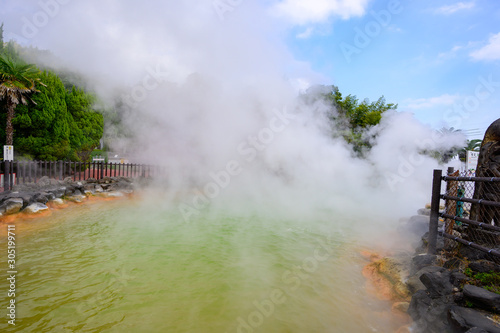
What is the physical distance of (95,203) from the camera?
32.3ft

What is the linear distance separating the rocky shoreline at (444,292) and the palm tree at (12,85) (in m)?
15.4

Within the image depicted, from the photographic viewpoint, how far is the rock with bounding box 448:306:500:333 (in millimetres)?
2553

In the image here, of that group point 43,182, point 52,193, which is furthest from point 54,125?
point 52,193

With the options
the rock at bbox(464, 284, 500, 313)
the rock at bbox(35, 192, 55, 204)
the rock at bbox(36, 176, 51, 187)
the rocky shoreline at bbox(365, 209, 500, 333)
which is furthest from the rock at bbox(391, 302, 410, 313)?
the rock at bbox(36, 176, 51, 187)

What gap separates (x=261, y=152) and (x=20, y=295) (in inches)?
380

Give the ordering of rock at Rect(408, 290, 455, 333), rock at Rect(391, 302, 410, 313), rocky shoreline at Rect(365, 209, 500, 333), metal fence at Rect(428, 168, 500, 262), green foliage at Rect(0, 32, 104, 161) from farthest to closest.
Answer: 1. green foliage at Rect(0, 32, 104, 161)
2. metal fence at Rect(428, 168, 500, 262)
3. rock at Rect(391, 302, 410, 313)
4. rock at Rect(408, 290, 455, 333)
5. rocky shoreline at Rect(365, 209, 500, 333)

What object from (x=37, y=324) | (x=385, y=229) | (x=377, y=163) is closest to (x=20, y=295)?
(x=37, y=324)

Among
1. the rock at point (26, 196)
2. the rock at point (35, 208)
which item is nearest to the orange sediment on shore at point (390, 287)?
the rock at point (35, 208)

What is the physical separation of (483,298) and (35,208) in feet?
32.2

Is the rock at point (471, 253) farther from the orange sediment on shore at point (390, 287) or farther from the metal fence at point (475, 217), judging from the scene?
the orange sediment on shore at point (390, 287)

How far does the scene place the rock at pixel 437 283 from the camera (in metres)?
3.32

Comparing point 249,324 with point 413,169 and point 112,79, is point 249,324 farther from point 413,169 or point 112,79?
point 112,79

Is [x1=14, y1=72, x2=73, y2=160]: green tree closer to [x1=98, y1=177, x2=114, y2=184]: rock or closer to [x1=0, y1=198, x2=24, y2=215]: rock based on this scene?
[x1=98, y1=177, x2=114, y2=184]: rock

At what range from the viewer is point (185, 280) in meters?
4.24
